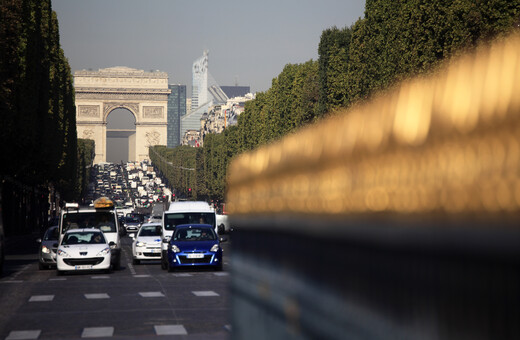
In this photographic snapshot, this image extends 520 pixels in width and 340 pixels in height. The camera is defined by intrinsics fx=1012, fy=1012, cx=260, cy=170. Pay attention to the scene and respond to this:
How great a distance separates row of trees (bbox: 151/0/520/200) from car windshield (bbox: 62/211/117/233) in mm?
9819

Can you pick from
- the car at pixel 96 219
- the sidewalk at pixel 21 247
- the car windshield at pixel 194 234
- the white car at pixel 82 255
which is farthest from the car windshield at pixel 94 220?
the sidewalk at pixel 21 247

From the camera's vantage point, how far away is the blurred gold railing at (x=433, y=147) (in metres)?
1.69

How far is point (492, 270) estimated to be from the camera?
170cm

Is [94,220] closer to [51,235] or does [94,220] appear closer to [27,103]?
[51,235]

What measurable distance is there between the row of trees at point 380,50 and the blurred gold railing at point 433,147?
1812 cm

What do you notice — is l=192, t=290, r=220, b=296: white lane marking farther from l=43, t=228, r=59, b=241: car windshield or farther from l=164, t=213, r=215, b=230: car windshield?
l=164, t=213, r=215, b=230: car windshield

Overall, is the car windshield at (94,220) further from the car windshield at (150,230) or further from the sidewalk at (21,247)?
the sidewalk at (21,247)

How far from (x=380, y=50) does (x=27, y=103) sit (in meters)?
19.0

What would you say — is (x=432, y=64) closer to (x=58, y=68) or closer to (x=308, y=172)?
(x=308, y=172)

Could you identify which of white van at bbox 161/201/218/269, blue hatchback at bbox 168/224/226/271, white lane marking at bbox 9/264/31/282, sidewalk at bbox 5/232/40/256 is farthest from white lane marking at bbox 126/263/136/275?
sidewalk at bbox 5/232/40/256

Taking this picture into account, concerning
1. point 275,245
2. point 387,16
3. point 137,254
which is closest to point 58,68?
point 387,16

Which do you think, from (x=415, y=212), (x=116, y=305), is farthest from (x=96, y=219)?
(x=415, y=212)

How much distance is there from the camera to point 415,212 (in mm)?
1954

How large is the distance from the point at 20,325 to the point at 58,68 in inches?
2398
